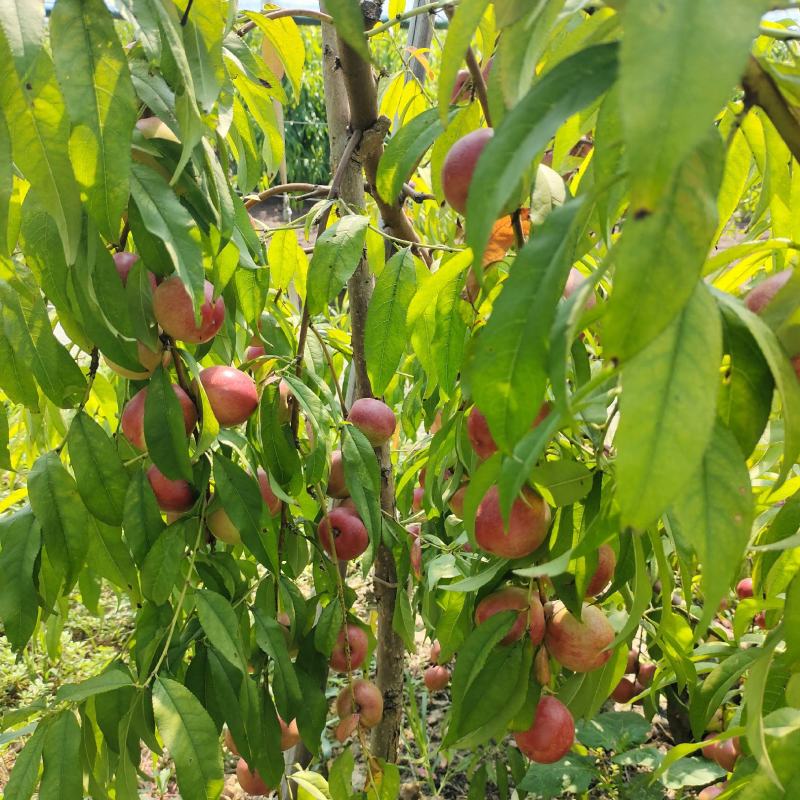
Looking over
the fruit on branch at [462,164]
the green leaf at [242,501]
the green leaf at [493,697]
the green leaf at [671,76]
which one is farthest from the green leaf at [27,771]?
the green leaf at [671,76]

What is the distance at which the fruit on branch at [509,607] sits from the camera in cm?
66

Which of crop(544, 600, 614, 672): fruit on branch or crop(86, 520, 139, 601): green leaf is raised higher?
crop(86, 520, 139, 601): green leaf

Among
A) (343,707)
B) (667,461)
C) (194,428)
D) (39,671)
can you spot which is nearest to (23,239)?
(194,428)

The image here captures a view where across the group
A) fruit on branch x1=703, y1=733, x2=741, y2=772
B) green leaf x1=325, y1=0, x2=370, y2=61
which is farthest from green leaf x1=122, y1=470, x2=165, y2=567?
fruit on branch x1=703, y1=733, x2=741, y2=772

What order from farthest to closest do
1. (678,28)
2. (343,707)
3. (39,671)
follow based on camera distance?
(39,671), (343,707), (678,28)

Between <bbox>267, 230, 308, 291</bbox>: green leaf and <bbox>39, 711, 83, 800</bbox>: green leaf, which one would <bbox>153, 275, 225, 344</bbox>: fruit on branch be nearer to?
<bbox>267, 230, 308, 291</bbox>: green leaf

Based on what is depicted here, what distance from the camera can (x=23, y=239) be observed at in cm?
57

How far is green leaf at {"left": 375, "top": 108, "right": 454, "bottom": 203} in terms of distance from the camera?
1.95ft

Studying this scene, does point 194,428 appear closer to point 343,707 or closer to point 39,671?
point 343,707

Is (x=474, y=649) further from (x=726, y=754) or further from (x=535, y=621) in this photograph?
(x=726, y=754)

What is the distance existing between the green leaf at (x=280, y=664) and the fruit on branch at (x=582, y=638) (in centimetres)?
25

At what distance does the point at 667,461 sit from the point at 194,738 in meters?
0.49

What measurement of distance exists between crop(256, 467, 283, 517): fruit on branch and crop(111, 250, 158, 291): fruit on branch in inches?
9.2

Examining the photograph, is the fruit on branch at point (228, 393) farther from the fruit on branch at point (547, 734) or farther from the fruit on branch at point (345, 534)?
the fruit on branch at point (547, 734)
